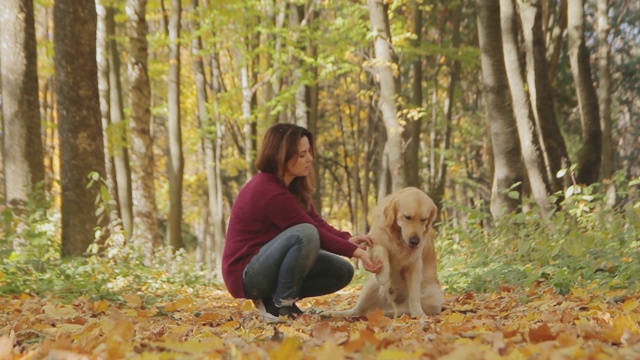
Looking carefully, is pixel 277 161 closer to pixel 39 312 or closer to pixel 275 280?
pixel 275 280

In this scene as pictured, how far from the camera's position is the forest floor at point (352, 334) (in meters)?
2.91

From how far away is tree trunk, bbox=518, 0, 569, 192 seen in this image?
1243 cm

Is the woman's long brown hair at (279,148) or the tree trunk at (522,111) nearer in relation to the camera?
the woman's long brown hair at (279,148)

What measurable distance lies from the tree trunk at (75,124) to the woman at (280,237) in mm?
4005

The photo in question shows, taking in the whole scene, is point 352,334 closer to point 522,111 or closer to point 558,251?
point 558,251

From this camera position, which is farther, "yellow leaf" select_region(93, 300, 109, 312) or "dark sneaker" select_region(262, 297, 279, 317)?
"yellow leaf" select_region(93, 300, 109, 312)

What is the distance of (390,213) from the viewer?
5988 mm

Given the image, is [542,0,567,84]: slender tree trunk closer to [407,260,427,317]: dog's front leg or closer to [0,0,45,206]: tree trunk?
[0,0,45,206]: tree trunk

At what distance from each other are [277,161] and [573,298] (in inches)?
110

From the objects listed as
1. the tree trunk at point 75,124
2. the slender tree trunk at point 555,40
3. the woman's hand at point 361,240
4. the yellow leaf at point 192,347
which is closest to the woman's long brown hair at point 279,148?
the woman's hand at point 361,240

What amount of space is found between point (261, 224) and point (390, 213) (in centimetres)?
110

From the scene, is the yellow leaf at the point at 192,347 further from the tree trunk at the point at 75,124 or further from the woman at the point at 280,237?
the tree trunk at the point at 75,124

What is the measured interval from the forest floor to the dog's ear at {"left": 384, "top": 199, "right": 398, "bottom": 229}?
0.84 m

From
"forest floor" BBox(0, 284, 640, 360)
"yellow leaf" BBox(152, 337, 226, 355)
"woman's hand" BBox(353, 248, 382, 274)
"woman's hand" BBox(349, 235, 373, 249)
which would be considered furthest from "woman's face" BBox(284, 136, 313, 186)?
"yellow leaf" BBox(152, 337, 226, 355)
